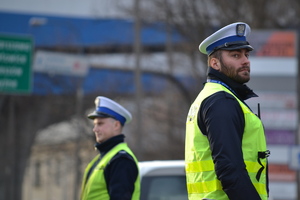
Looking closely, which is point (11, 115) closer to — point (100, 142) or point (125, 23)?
point (125, 23)

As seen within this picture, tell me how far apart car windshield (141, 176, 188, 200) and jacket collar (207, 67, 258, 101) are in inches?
138

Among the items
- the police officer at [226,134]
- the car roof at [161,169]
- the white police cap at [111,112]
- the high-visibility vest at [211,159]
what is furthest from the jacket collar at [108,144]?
the high-visibility vest at [211,159]

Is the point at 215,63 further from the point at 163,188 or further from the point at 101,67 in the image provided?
the point at 101,67

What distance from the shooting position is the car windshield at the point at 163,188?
8.05 meters

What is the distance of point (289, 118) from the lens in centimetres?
1617

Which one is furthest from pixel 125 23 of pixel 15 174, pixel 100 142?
pixel 100 142

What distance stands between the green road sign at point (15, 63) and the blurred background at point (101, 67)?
0.08 ft

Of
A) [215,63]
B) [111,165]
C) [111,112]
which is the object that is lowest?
[111,165]

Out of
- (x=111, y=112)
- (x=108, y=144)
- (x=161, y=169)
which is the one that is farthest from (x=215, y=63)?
(x=161, y=169)

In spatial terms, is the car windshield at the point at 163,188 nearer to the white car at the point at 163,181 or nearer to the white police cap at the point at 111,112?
the white car at the point at 163,181

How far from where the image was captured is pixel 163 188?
319 inches

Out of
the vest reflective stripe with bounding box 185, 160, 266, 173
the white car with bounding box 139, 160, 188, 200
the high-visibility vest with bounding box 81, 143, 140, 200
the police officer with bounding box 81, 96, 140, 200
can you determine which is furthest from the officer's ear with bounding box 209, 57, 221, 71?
the white car with bounding box 139, 160, 188, 200

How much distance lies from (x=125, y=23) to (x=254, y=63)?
1732 centimetres

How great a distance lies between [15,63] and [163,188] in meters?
15.0
